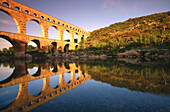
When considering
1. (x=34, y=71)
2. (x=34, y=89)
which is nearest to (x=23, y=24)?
(x=34, y=71)

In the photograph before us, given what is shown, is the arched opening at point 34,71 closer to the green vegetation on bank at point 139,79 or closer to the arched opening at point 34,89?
the arched opening at point 34,89

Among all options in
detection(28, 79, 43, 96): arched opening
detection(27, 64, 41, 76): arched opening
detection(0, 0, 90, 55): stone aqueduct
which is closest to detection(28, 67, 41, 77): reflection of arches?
detection(27, 64, 41, 76): arched opening

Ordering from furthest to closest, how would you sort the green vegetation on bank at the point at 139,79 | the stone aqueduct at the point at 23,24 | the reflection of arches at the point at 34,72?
1. the stone aqueduct at the point at 23,24
2. the reflection of arches at the point at 34,72
3. the green vegetation on bank at the point at 139,79

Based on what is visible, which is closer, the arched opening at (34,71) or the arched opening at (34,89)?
the arched opening at (34,89)

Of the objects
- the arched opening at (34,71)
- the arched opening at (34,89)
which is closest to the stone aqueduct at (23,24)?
the arched opening at (34,71)

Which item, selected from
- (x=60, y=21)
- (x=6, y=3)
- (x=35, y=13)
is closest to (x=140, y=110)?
(x=6, y=3)

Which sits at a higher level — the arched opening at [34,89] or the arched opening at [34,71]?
the arched opening at [34,71]

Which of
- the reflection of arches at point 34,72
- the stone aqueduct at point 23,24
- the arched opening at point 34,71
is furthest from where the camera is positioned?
the stone aqueduct at point 23,24

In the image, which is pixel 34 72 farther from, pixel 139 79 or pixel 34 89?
Result: pixel 139 79

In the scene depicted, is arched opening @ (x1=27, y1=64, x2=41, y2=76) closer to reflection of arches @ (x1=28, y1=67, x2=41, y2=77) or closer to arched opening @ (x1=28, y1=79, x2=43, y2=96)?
reflection of arches @ (x1=28, y1=67, x2=41, y2=77)

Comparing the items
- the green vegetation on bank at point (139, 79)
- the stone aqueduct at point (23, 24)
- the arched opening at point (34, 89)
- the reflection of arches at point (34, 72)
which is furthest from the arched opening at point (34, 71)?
the stone aqueduct at point (23, 24)

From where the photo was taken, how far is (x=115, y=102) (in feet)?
4.86

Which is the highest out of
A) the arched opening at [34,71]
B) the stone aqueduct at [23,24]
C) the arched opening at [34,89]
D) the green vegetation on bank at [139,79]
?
the stone aqueduct at [23,24]

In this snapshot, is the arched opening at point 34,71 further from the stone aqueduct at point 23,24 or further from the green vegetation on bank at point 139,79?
the stone aqueduct at point 23,24
